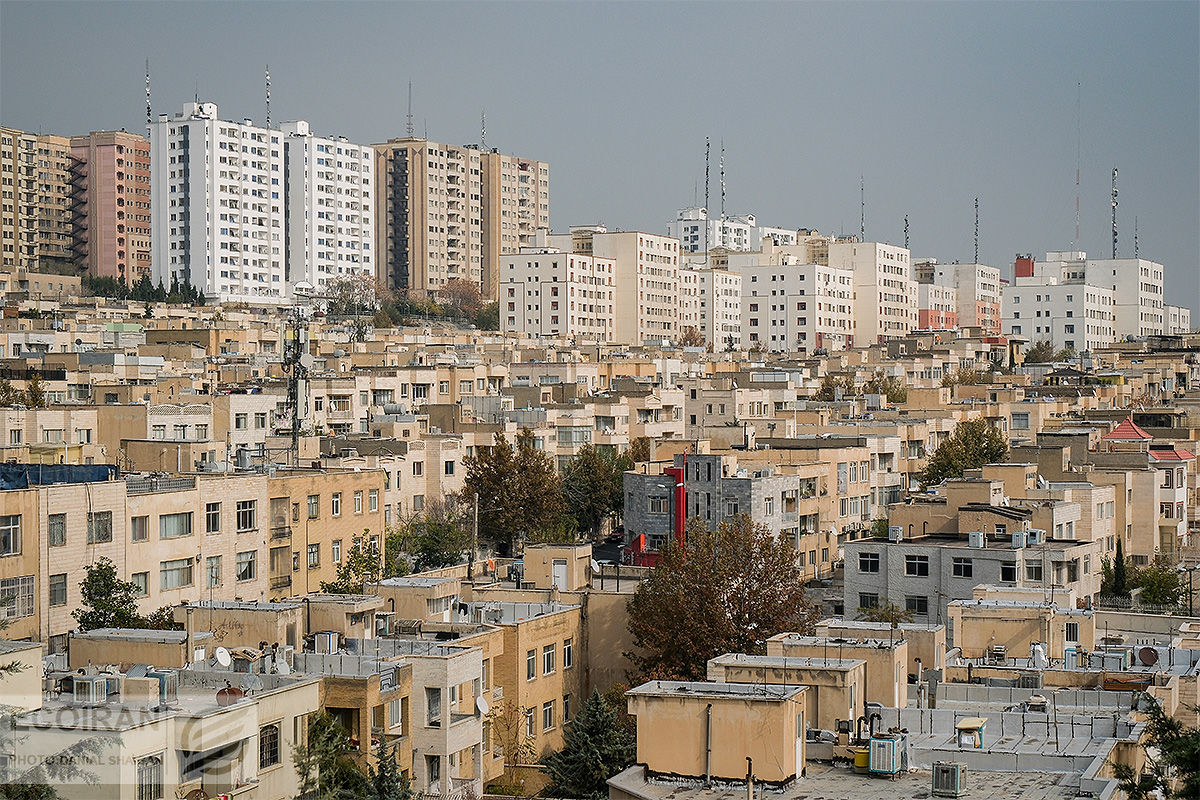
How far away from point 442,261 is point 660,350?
140 feet

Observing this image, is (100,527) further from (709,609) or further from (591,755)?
(591,755)

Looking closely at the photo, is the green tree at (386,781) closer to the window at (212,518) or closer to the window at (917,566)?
the window at (212,518)

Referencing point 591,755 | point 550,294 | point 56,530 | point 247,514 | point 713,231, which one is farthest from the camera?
point 713,231

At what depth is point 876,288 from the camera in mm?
114875

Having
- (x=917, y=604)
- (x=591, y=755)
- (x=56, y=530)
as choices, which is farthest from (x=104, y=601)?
(x=917, y=604)

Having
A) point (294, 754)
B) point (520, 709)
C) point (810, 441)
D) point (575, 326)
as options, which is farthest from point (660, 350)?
point (294, 754)

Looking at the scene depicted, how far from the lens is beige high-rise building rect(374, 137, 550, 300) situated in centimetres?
12362

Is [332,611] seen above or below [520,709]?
above

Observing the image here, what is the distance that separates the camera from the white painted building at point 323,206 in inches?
4513

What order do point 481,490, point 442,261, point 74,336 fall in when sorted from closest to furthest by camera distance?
→ point 481,490 → point 74,336 → point 442,261

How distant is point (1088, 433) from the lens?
44.2 metres

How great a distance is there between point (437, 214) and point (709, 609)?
4017 inches

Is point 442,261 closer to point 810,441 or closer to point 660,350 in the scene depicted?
point 660,350

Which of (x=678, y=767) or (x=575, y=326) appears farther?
(x=575, y=326)
